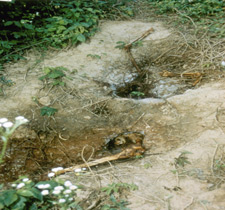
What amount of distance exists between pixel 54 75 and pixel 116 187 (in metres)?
2.18

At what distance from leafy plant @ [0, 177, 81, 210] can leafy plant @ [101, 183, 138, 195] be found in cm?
27

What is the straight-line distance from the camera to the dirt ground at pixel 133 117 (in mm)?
2344

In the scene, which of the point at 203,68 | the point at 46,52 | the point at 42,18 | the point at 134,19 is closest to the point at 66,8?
the point at 42,18

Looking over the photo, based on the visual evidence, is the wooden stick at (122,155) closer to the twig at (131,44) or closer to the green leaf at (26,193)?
the green leaf at (26,193)

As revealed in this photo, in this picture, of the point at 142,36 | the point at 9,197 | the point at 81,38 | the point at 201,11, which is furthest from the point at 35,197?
the point at 201,11

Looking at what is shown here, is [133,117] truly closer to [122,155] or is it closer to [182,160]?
[122,155]

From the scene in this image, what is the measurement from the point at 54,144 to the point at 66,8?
3262 millimetres

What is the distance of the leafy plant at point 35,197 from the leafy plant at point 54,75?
1.99 meters

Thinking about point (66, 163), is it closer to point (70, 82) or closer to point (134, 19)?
point (70, 82)

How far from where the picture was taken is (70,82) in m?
3.88

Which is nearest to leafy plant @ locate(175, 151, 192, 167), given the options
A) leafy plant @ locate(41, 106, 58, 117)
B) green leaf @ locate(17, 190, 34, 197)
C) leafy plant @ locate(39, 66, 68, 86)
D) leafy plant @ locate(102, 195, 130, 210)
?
leafy plant @ locate(102, 195, 130, 210)

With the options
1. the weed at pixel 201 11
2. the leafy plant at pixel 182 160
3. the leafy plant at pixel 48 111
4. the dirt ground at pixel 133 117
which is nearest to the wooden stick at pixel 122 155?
the dirt ground at pixel 133 117

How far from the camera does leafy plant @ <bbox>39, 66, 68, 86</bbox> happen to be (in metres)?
3.79

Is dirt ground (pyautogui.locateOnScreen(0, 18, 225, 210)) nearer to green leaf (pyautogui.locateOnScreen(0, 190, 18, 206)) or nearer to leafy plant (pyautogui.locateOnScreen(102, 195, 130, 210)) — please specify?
leafy plant (pyautogui.locateOnScreen(102, 195, 130, 210))
